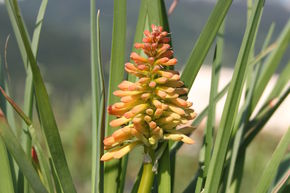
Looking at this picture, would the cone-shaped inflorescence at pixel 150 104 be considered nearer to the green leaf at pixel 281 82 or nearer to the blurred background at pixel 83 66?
the green leaf at pixel 281 82

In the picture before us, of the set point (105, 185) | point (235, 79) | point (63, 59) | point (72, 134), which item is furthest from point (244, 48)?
point (63, 59)

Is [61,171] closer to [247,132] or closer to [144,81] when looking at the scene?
[144,81]

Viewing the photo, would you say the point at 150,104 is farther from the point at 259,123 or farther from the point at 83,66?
the point at 83,66

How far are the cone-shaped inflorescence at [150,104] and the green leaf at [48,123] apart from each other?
0.05 m

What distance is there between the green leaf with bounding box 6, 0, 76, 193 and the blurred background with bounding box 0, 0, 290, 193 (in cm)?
70

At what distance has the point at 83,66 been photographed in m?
4.49

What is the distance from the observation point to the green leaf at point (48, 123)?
0.48 metres

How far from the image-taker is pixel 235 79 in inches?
19.4

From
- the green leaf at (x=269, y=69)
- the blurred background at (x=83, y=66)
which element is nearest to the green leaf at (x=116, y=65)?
the green leaf at (x=269, y=69)

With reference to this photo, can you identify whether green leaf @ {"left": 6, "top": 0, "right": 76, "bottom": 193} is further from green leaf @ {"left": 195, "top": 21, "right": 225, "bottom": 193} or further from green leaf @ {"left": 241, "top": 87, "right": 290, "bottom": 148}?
green leaf @ {"left": 241, "top": 87, "right": 290, "bottom": 148}

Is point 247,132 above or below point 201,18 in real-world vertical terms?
above

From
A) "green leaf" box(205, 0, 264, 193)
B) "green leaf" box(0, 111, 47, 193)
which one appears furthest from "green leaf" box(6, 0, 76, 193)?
"green leaf" box(205, 0, 264, 193)

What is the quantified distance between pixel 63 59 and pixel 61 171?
4261 mm

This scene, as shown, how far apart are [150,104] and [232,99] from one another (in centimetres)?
9
